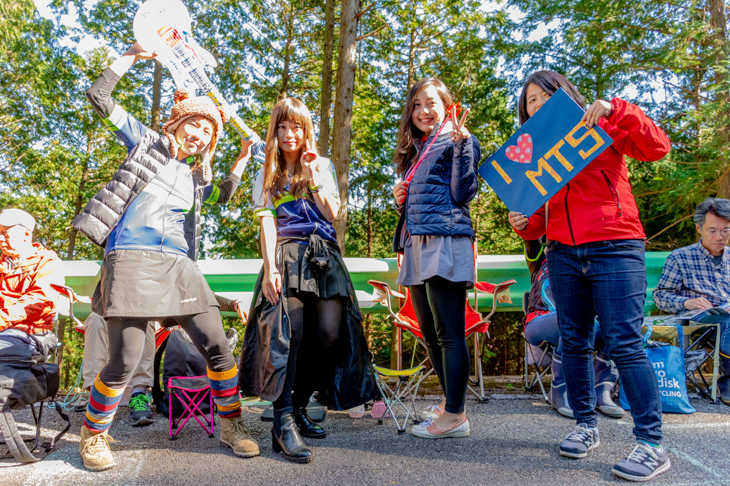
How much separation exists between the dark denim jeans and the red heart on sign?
49 cm

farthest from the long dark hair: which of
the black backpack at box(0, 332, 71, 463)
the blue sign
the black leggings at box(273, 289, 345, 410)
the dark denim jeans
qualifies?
the black backpack at box(0, 332, 71, 463)

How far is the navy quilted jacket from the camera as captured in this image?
2633 mm

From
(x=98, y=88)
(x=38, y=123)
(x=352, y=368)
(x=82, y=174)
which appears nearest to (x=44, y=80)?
(x=38, y=123)

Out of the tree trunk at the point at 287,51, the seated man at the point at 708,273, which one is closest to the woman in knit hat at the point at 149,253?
the seated man at the point at 708,273

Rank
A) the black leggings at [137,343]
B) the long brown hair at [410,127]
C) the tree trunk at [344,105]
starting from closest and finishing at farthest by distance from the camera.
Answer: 1. the black leggings at [137,343]
2. the long brown hair at [410,127]
3. the tree trunk at [344,105]

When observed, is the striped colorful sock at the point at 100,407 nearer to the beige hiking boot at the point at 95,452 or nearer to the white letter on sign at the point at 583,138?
the beige hiking boot at the point at 95,452

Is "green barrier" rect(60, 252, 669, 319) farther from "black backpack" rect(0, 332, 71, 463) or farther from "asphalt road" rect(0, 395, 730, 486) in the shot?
"black backpack" rect(0, 332, 71, 463)

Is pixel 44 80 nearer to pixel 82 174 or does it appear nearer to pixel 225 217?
pixel 82 174

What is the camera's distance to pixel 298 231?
280 cm

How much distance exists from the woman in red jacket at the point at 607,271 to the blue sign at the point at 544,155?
8 centimetres

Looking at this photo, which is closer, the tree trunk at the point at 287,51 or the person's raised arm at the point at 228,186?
the person's raised arm at the point at 228,186

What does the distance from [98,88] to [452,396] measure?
251cm

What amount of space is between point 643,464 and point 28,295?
10.6 ft

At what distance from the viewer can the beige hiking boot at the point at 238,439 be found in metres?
2.51
